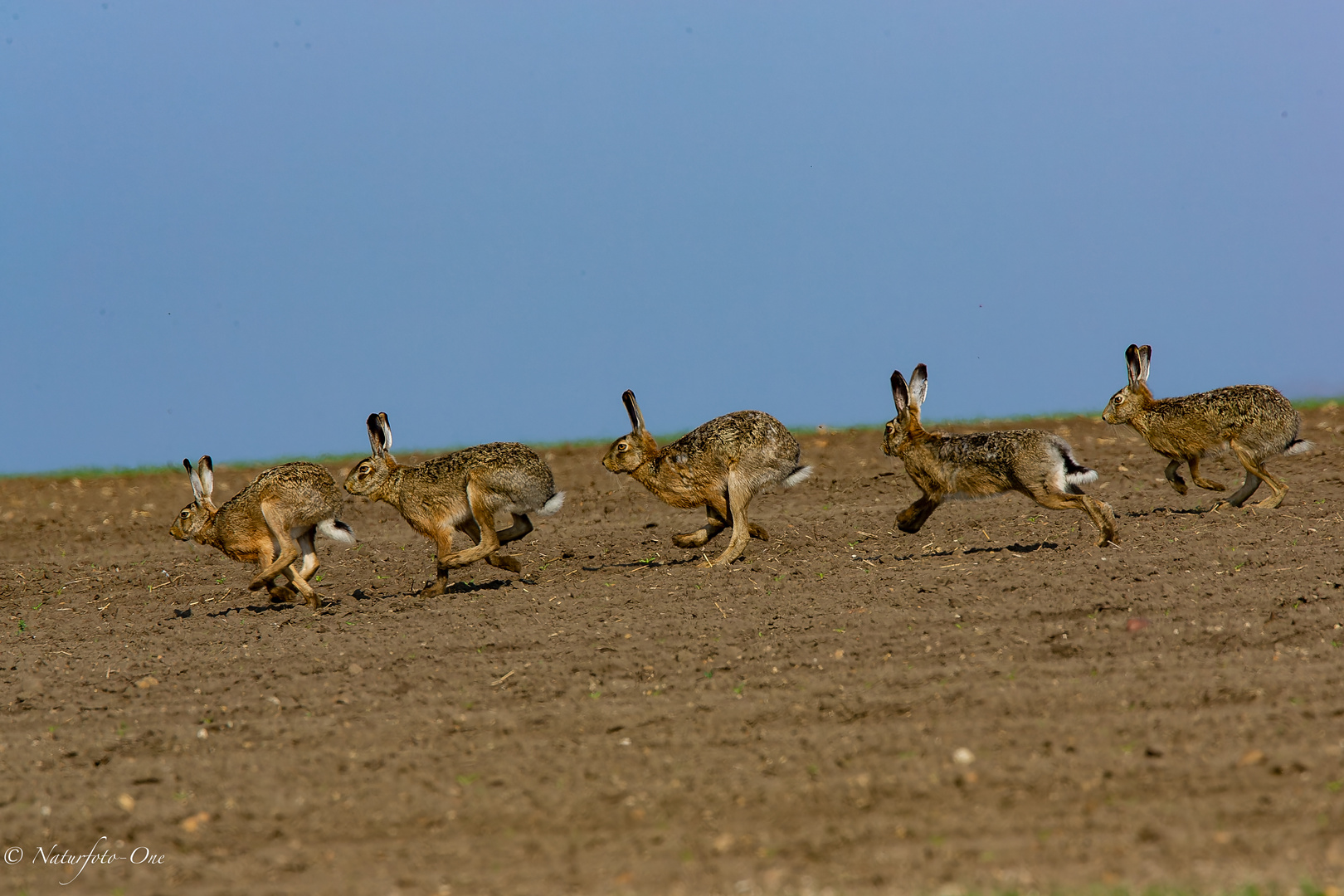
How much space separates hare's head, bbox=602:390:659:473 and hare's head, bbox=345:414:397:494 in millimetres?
2001

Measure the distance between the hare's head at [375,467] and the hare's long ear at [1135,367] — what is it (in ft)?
26.1

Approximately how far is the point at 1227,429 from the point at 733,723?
26.9 ft

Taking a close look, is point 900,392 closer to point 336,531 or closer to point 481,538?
point 481,538

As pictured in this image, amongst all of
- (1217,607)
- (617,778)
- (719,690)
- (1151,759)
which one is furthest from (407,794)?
(1217,607)

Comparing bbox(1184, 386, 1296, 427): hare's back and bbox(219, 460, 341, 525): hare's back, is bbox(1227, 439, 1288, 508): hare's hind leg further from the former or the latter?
bbox(219, 460, 341, 525): hare's back

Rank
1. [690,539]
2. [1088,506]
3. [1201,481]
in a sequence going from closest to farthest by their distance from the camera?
[1088,506] → [690,539] → [1201,481]

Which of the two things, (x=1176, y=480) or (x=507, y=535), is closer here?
(x=507, y=535)

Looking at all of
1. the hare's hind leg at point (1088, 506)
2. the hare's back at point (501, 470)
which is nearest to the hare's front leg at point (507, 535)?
the hare's back at point (501, 470)

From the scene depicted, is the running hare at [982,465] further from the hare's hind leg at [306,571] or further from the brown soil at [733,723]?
the hare's hind leg at [306,571]

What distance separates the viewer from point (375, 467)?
1088 centimetres

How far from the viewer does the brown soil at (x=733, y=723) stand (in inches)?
183

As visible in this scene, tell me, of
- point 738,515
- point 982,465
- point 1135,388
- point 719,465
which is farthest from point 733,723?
point 1135,388

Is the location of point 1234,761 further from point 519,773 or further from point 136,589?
point 136,589

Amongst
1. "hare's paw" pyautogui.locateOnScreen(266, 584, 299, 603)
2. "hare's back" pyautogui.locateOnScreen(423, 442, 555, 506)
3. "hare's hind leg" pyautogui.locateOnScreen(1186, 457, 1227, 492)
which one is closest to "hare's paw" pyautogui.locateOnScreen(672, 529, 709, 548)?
"hare's back" pyautogui.locateOnScreen(423, 442, 555, 506)
